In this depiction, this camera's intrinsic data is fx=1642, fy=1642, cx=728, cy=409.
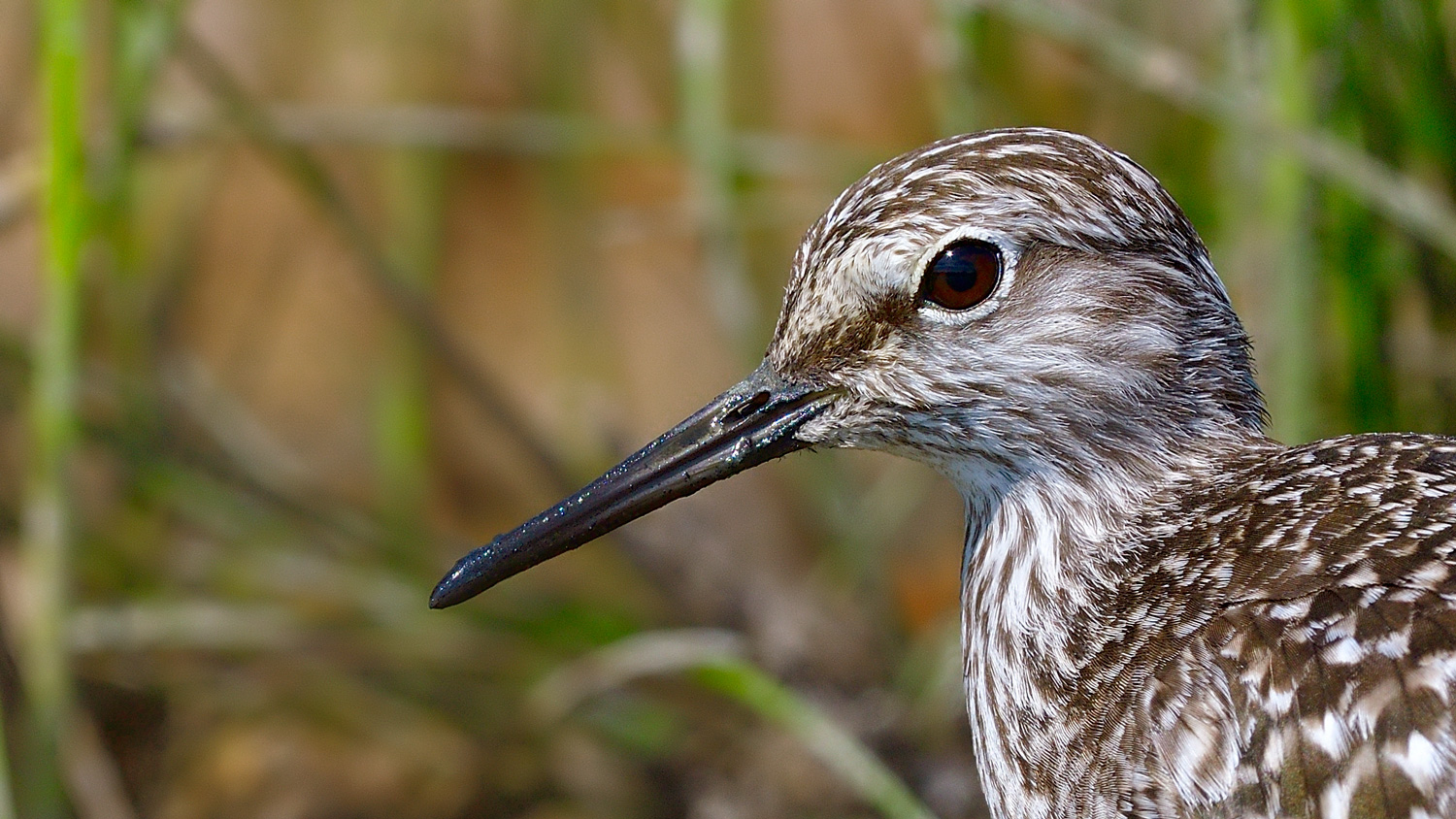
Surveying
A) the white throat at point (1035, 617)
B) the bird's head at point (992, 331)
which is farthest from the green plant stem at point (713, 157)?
the white throat at point (1035, 617)

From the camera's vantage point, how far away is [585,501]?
2.27m

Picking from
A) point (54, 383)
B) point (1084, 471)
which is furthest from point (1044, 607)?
point (54, 383)

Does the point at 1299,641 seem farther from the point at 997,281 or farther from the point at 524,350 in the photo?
the point at 524,350

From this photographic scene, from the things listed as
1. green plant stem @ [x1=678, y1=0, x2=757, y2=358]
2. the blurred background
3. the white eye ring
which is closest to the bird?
the white eye ring

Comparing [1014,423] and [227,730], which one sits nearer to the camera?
[1014,423]

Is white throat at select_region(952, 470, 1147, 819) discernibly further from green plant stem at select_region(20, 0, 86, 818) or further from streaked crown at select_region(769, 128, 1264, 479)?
green plant stem at select_region(20, 0, 86, 818)

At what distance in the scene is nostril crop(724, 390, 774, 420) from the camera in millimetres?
2248

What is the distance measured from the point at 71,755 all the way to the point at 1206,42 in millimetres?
3062

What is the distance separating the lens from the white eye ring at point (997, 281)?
6.80 feet

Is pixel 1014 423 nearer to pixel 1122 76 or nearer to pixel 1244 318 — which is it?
pixel 1244 318

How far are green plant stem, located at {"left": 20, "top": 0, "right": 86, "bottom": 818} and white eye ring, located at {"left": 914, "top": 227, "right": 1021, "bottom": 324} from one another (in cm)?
143

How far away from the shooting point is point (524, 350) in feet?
18.2

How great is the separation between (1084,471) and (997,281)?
0.95ft

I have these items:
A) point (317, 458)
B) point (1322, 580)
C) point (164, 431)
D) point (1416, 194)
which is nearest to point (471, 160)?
point (317, 458)
